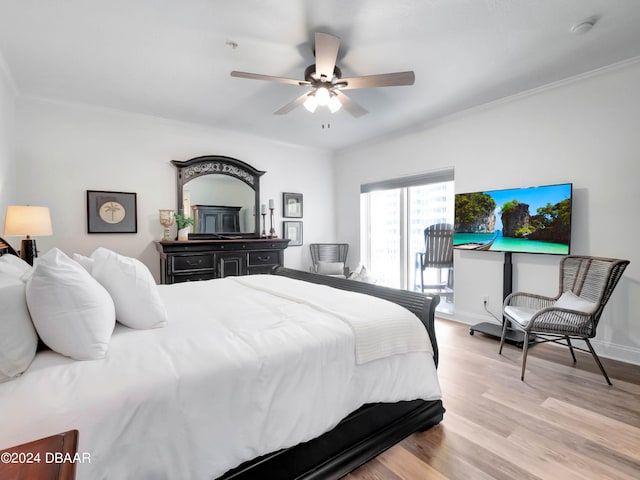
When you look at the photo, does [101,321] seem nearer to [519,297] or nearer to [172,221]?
[172,221]

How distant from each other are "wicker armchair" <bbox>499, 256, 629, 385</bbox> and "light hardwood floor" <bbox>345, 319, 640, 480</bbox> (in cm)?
21

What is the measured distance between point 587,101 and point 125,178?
4.95 metres

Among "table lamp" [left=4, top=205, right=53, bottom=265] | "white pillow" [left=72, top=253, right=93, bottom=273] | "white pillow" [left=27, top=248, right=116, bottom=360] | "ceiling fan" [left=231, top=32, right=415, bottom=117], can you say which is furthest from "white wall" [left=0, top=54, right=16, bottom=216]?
"white pillow" [left=27, top=248, right=116, bottom=360]

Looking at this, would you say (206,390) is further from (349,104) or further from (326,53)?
(349,104)

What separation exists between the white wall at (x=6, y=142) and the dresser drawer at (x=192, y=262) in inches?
60.7

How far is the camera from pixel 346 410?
1413 millimetres

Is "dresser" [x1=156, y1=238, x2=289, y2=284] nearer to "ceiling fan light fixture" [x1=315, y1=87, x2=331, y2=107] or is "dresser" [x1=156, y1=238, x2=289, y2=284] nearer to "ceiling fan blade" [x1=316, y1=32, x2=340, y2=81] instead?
"ceiling fan light fixture" [x1=315, y1=87, x2=331, y2=107]

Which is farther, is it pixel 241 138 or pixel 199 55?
pixel 241 138

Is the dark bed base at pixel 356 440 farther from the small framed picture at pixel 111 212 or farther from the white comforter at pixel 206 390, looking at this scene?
the small framed picture at pixel 111 212

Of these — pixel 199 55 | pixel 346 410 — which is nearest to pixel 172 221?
pixel 199 55

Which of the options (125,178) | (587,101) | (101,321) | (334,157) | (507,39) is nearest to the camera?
(101,321)

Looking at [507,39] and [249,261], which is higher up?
[507,39]

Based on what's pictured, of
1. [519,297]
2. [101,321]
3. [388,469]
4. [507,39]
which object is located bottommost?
[388,469]

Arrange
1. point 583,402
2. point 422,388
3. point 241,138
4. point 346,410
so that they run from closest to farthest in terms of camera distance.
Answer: point 346,410, point 422,388, point 583,402, point 241,138
